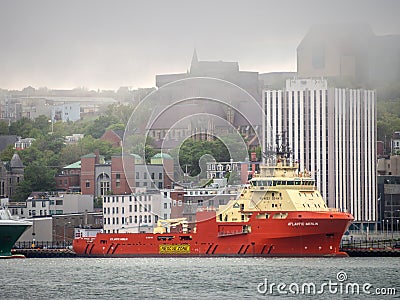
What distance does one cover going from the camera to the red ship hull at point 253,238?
90000 millimetres

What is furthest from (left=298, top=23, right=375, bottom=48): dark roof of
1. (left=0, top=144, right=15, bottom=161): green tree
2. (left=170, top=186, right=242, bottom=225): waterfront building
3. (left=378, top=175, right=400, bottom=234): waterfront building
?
(left=0, top=144, right=15, bottom=161): green tree

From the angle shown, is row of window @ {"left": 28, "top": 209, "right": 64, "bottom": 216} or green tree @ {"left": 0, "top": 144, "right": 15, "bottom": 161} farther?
green tree @ {"left": 0, "top": 144, "right": 15, "bottom": 161}

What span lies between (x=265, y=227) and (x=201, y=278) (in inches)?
590

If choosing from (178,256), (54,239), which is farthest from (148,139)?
(178,256)

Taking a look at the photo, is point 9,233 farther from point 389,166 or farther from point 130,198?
point 389,166

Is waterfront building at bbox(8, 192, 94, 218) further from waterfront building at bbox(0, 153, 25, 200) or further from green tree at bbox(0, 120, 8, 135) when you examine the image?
green tree at bbox(0, 120, 8, 135)

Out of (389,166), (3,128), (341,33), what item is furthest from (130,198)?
(3,128)

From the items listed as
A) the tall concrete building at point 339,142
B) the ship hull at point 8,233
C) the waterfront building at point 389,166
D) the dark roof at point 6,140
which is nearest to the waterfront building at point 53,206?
the tall concrete building at point 339,142

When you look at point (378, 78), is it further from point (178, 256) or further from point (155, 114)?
point (178, 256)

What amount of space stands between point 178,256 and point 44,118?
3309 inches

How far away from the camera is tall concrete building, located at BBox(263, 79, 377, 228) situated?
118 meters

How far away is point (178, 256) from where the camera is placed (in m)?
93.2

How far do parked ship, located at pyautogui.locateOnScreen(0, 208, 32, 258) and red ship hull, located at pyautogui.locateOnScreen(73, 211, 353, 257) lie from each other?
5427mm

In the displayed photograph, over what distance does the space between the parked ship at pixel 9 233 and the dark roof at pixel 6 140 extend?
216 ft
